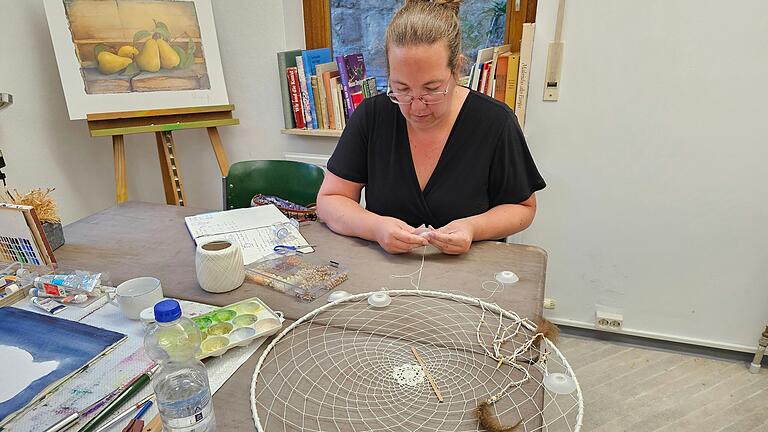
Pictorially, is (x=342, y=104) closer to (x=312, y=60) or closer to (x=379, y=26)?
(x=312, y=60)

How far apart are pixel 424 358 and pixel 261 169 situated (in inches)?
47.2

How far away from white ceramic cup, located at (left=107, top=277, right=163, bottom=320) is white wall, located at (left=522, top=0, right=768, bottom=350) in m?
1.48

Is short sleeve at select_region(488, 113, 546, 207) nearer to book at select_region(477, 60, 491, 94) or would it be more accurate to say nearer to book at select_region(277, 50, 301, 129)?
book at select_region(477, 60, 491, 94)

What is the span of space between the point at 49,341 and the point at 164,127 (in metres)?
1.53

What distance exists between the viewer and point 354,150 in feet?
4.50

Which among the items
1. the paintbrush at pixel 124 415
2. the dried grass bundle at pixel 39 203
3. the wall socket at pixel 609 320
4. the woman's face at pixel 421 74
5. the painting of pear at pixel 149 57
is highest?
the painting of pear at pixel 149 57

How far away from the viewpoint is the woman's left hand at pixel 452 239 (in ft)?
3.53

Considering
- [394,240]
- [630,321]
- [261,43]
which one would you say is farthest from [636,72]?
[261,43]

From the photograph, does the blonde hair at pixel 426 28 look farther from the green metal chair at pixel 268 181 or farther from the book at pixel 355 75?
the book at pixel 355 75

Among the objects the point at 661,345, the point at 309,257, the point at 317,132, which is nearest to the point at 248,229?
the point at 309,257

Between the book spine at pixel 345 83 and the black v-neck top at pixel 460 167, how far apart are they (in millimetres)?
816

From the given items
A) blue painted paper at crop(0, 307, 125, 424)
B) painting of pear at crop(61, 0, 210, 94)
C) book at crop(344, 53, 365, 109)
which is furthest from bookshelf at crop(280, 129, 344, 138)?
blue painted paper at crop(0, 307, 125, 424)

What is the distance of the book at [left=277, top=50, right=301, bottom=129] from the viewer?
7.14 ft

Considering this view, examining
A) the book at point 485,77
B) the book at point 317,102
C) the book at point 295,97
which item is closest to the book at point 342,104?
the book at point 317,102
